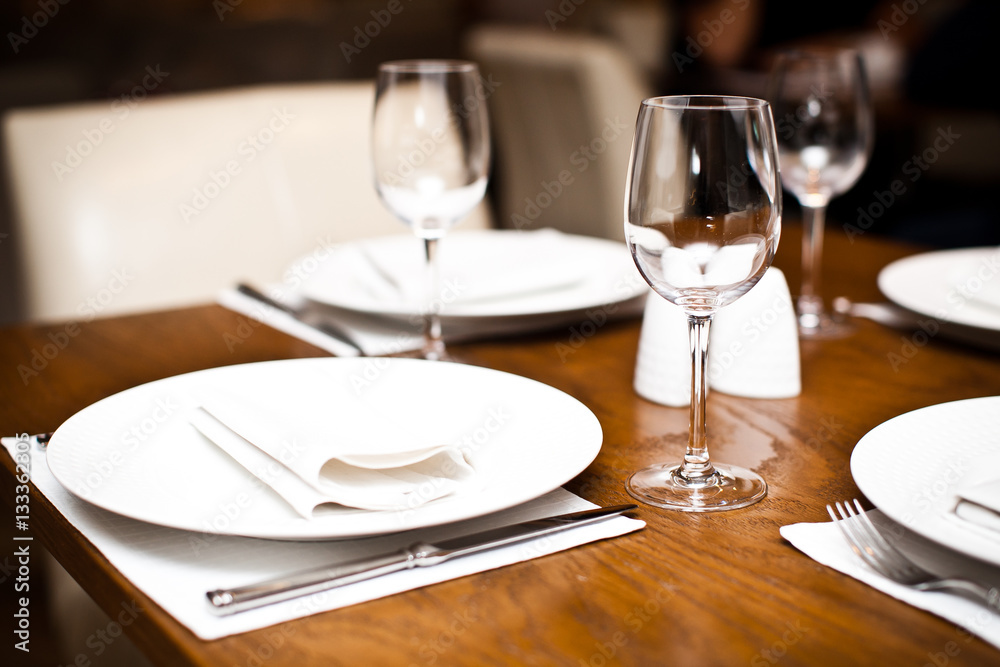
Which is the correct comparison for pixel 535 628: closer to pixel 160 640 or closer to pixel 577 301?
pixel 160 640

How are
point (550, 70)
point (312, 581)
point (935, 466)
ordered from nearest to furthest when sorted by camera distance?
1. point (312, 581)
2. point (935, 466)
3. point (550, 70)

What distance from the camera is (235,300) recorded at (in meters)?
1.11

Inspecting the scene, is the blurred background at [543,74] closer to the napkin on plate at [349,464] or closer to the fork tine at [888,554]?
the napkin on plate at [349,464]

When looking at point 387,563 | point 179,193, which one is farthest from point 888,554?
point 179,193

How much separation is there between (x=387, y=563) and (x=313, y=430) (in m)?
0.11

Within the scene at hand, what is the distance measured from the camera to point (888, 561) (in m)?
0.52

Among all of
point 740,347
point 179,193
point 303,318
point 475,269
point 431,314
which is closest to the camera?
point 740,347

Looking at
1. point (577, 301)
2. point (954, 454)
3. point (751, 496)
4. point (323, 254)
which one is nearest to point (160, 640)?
point (751, 496)

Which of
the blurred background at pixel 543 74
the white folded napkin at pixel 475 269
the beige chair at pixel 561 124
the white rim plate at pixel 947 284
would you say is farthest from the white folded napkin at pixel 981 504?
the beige chair at pixel 561 124

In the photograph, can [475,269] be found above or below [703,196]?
below

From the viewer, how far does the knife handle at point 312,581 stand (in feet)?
1.57

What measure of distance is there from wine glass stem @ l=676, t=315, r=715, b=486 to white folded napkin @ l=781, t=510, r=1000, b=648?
0.08 m

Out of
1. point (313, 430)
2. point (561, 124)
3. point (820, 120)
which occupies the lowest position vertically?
point (561, 124)

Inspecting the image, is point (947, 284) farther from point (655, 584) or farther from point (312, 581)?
point (312, 581)
